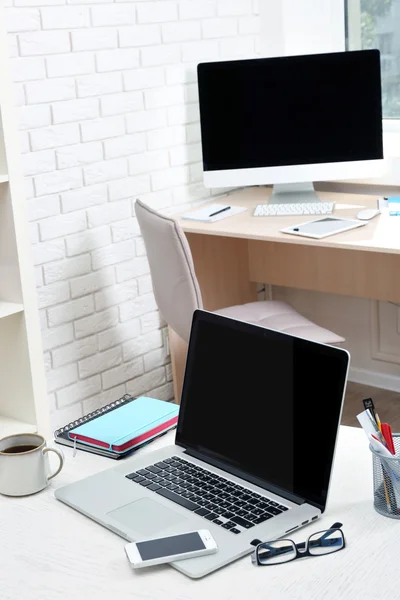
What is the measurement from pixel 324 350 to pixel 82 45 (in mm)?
1884

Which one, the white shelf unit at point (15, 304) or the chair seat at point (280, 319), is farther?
the chair seat at point (280, 319)

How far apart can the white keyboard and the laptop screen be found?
1634 mm

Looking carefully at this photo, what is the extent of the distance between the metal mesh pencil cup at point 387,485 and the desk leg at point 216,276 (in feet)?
6.43

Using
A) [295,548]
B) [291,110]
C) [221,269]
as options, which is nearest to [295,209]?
[291,110]

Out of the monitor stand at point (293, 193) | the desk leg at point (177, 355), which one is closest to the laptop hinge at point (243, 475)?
the desk leg at point (177, 355)

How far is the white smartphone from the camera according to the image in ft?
3.95

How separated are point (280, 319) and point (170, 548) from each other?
1859 mm

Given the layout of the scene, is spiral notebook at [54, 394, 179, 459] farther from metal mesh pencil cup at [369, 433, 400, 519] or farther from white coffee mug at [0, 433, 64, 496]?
metal mesh pencil cup at [369, 433, 400, 519]

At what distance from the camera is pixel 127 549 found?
1.23 meters

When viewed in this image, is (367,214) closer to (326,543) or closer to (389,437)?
(389,437)

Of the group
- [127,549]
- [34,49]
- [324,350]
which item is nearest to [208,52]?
[34,49]

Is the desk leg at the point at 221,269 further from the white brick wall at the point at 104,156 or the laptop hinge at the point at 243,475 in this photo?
the laptop hinge at the point at 243,475

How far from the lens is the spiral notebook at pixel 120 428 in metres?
1.58

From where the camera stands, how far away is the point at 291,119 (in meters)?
3.17
